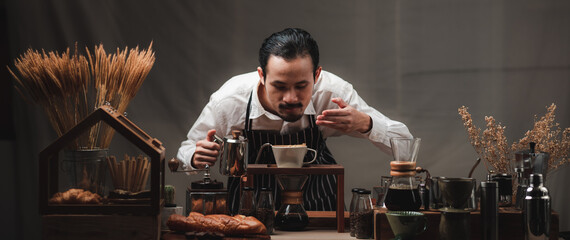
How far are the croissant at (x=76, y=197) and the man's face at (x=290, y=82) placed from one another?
0.98 m

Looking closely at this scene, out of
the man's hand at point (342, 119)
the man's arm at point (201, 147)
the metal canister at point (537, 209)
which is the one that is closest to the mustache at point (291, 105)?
the man's hand at point (342, 119)

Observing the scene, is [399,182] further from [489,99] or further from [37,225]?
[37,225]

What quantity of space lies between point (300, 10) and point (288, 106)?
1.76m

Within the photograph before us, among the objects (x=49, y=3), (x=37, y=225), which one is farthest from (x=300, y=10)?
(x=37, y=225)

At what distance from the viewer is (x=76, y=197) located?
2.11 metres

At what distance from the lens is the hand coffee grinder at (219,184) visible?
2.32 m

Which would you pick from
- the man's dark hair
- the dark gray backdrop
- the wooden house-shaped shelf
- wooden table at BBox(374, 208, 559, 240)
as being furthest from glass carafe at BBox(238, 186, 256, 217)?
the dark gray backdrop

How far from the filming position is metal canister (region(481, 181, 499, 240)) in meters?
2.05

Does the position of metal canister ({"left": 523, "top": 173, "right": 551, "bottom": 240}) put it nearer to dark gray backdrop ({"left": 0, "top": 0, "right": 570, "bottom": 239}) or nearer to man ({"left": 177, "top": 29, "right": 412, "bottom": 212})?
man ({"left": 177, "top": 29, "right": 412, "bottom": 212})

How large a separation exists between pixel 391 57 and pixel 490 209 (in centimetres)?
241

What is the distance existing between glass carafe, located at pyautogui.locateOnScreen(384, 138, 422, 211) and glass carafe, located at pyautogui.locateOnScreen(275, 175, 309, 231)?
35 centimetres

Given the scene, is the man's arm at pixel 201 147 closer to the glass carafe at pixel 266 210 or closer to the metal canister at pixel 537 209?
the glass carafe at pixel 266 210

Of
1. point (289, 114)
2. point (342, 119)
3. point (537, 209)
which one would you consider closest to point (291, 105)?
point (289, 114)

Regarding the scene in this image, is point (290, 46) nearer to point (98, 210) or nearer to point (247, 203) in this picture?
point (247, 203)
